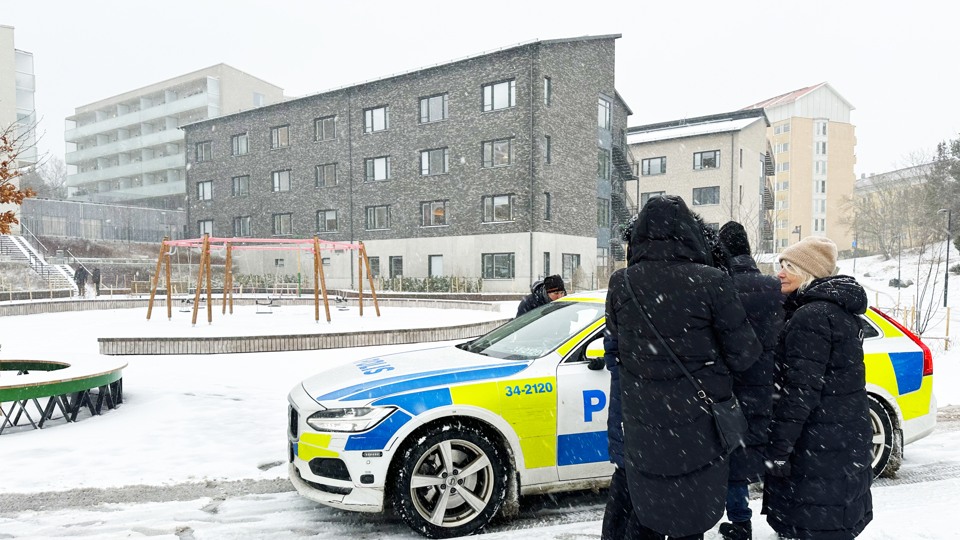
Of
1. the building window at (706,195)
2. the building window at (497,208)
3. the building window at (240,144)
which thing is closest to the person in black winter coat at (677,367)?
the building window at (497,208)

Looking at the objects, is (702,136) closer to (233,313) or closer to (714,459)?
(233,313)

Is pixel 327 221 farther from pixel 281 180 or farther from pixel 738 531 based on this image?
pixel 738 531

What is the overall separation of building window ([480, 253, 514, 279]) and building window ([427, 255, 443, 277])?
305 centimetres

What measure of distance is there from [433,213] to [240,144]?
18.2 meters

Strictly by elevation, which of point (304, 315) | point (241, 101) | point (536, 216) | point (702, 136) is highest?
point (241, 101)

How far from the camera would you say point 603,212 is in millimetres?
39750

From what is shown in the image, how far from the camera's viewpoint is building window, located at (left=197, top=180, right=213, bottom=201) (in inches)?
1868

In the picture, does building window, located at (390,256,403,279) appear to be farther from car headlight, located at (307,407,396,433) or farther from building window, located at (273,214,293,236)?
car headlight, located at (307,407,396,433)

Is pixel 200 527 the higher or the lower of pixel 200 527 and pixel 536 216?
the lower

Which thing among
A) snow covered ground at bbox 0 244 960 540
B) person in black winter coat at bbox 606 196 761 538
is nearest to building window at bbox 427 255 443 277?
snow covered ground at bbox 0 244 960 540

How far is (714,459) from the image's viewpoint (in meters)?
2.51

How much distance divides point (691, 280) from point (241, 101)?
7428cm

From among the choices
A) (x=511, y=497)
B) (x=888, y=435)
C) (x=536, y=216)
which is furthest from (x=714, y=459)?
(x=536, y=216)

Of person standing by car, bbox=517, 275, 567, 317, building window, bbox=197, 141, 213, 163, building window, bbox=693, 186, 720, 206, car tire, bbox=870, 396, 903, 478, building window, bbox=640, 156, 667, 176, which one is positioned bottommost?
car tire, bbox=870, 396, 903, 478
